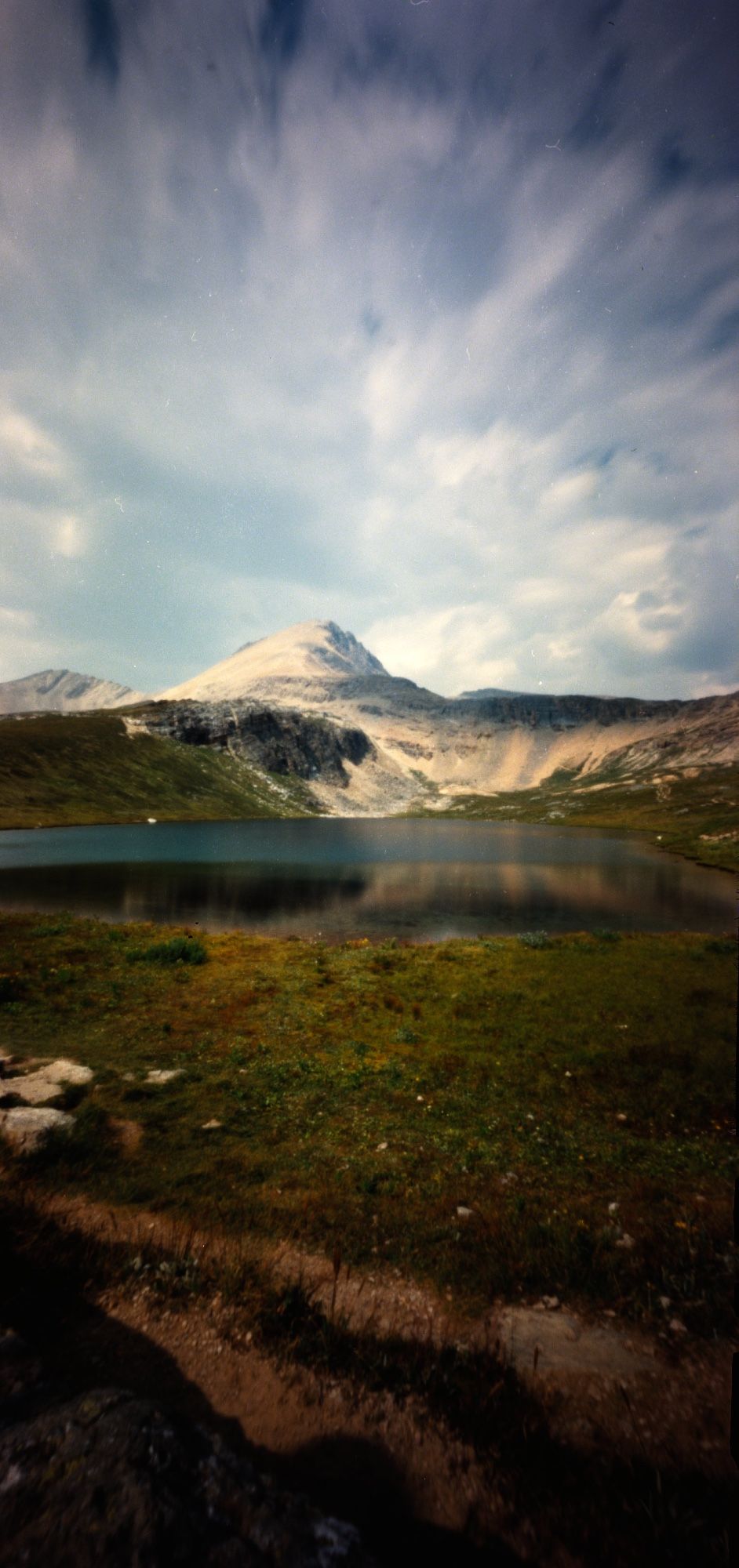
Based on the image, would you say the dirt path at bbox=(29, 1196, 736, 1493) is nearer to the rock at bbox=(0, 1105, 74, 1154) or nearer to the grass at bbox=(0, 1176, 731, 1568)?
A: the grass at bbox=(0, 1176, 731, 1568)

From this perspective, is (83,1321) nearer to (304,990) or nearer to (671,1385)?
(671,1385)

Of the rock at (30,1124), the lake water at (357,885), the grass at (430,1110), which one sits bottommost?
the lake water at (357,885)

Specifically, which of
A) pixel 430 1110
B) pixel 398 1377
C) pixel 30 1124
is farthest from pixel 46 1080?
pixel 398 1377

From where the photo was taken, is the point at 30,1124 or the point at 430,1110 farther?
the point at 430,1110

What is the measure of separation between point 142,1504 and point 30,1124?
9322mm

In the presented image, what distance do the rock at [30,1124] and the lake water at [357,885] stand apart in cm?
3325

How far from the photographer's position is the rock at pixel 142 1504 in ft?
14.0

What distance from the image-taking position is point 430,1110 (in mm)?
14625

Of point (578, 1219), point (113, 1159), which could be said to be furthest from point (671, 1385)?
point (113, 1159)

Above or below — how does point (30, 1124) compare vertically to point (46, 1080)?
above

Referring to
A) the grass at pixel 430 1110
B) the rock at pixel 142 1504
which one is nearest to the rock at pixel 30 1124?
the grass at pixel 430 1110

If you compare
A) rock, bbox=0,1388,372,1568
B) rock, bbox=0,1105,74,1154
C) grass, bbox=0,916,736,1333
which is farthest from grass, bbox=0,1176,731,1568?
rock, bbox=0,1105,74,1154

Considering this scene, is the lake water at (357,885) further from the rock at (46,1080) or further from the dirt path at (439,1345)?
the dirt path at (439,1345)

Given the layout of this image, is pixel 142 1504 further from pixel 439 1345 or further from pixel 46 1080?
pixel 46 1080
